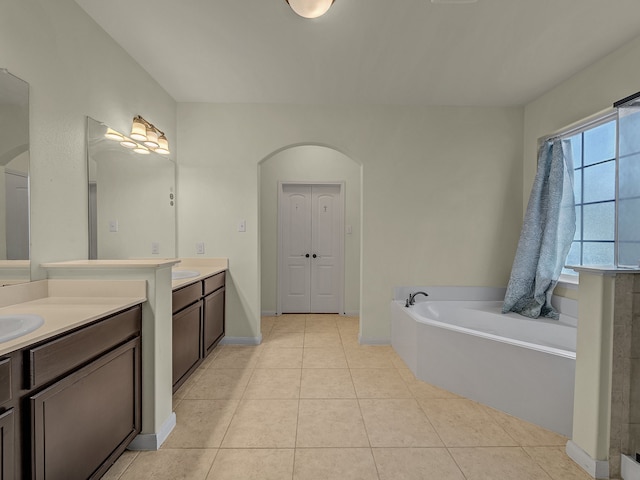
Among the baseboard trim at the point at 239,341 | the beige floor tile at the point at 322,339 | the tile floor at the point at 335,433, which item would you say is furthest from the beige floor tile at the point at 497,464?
the baseboard trim at the point at 239,341

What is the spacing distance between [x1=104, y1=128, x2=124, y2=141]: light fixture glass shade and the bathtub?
8.88 feet

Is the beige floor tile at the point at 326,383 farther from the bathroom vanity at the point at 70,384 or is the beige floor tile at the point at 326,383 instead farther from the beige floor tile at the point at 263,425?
the bathroom vanity at the point at 70,384

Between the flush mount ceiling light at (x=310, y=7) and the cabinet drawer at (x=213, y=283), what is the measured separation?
2.10m

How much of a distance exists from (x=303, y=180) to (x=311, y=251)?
1.05 m

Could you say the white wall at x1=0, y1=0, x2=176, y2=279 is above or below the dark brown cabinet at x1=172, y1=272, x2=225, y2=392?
above

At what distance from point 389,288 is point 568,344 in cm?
156

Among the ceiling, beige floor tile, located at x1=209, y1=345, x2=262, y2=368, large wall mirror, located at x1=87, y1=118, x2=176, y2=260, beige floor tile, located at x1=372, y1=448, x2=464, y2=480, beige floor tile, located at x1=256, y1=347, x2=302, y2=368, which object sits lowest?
beige floor tile, located at x1=372, y1=448, x2=464, y2=480

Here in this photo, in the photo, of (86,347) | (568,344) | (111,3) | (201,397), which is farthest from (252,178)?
(568,344)

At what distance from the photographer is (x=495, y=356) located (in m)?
2.21

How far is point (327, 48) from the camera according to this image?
238cm

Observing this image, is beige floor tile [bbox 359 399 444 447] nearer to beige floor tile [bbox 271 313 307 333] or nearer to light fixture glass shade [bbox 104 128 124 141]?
beige floor tile [bbox 271 313 307 333]

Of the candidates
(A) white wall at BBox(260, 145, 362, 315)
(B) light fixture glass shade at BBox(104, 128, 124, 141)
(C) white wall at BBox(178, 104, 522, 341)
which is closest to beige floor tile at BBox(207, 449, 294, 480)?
(C) white wall at BBox(178, 104, 522, 341)

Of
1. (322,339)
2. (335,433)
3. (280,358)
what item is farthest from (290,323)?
(335,433)

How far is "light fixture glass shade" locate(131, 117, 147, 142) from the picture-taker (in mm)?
2547
